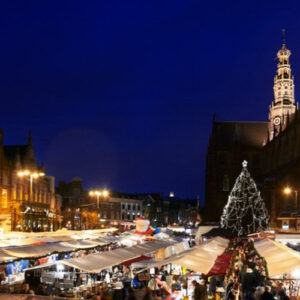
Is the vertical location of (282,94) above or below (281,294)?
above

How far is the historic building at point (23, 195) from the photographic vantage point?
48.0 metres

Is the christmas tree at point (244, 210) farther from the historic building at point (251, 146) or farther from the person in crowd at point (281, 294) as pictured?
the person in crowd at point (281, 294)

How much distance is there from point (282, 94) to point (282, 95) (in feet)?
0.68

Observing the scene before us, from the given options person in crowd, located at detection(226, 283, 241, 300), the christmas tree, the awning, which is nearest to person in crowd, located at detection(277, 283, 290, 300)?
person in crowd, located at detection(226, 283, 241, 300)

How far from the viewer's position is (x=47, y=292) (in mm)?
20359

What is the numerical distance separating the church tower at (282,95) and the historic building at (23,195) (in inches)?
1933

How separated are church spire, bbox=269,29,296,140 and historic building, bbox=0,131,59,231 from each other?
161 ft

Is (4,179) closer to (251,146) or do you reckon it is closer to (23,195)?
(23,195)

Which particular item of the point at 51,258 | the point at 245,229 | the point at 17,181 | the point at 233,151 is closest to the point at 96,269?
the point at 51,258

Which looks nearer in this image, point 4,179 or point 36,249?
point 36,249

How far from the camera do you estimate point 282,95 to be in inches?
3826

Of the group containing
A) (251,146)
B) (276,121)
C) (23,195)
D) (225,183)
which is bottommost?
(23,195)

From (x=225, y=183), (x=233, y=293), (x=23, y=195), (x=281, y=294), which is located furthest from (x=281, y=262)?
(x=225, y=183)

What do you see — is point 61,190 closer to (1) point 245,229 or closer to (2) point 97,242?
(1) point 245,229
